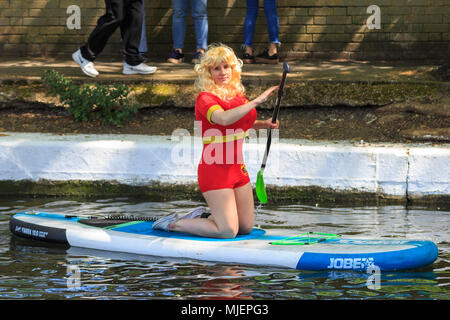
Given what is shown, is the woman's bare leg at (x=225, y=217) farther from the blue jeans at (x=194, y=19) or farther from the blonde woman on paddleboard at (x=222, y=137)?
the blue jeans at (x=194, y=19)

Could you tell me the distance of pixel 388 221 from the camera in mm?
8148

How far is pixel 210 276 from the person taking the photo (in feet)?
21.2

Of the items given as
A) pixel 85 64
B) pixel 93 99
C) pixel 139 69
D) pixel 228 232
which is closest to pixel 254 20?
pixel 139 69

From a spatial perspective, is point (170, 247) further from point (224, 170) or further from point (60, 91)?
point (60, 91)

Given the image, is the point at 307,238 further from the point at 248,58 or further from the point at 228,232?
the point at 248,58

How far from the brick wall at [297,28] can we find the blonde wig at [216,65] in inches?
245

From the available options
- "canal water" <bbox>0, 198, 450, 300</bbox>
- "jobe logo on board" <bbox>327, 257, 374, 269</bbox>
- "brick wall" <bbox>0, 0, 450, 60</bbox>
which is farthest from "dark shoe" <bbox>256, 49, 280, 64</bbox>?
"jobe logo on board" <bbox>327, 257, 374, 269</bbox>

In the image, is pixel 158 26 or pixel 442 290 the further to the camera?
pixel 158 26

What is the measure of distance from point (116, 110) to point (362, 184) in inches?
132

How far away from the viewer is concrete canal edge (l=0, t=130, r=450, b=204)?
9.00 m

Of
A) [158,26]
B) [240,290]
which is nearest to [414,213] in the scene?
[240,290]

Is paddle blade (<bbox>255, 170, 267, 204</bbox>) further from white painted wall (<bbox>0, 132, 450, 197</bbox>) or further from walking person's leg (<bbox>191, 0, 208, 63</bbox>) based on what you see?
walking person's leg (<bbox>191, 0, 208, 63</bbox>)

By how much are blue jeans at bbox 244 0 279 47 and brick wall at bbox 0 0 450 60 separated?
793mm

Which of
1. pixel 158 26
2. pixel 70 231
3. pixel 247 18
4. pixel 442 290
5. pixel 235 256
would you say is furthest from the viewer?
pixel 158 26
